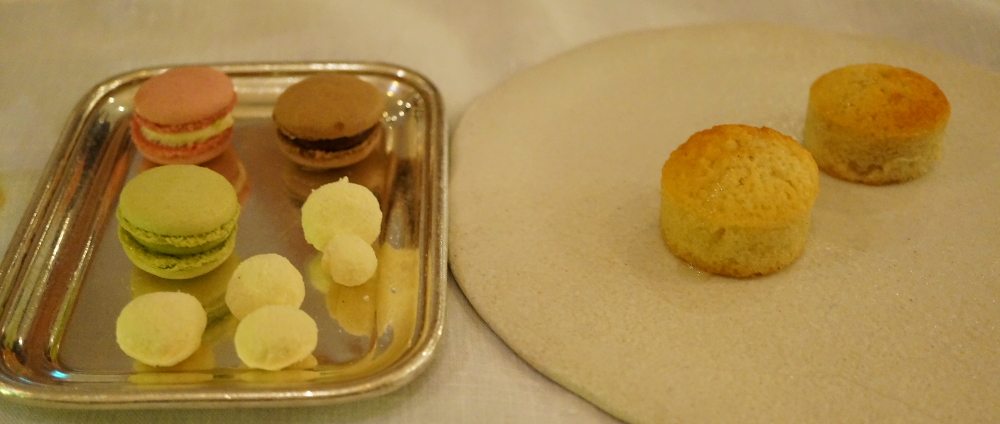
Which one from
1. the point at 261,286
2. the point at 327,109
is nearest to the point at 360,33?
the point at 327,109

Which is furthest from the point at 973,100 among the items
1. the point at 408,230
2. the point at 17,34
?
the point at 17,34

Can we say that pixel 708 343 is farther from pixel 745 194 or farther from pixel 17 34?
pixel 17 34

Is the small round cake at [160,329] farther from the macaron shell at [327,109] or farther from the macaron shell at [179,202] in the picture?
the macaron shell at [327,109]

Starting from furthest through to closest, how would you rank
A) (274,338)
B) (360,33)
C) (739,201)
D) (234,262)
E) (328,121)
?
(360,33)
(328,121)
(234,262)
(739,201)
(274,338)

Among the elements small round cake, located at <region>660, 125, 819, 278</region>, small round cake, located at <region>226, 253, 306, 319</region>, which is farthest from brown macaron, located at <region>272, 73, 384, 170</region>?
small round cake, located at <region>660, 125, 819, 278</region>

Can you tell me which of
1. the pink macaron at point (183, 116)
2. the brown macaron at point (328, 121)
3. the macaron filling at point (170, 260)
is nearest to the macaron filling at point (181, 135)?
the pink macaron at point (183, 116)

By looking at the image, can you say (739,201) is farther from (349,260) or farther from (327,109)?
(327,109)
